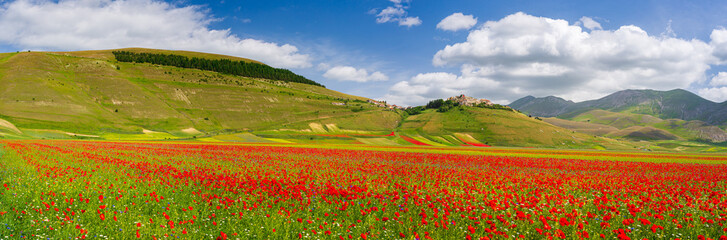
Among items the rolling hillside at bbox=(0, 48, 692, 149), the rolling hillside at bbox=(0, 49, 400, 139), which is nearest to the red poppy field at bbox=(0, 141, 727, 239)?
the rolling hillside at bbox=(0, 48, 692, 149)

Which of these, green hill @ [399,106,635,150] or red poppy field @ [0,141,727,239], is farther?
green hill @ [399,106,635,150]

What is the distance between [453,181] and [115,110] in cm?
16307

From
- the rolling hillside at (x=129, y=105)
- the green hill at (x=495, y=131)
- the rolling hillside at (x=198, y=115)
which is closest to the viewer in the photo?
the rolling hillside at (x=129, y=105)

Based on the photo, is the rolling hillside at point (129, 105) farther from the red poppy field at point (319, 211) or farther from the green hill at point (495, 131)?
the red poppy field at point (319, 211)

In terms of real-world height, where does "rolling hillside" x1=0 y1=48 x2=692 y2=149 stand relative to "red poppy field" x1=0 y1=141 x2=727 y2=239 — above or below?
above

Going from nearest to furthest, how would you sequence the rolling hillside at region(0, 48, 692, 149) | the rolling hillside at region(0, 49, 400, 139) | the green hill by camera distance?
the rolling hillside at region(0, 49, 400, 139), the rolling hillside at region(0, 48, 692, 149), the green hill

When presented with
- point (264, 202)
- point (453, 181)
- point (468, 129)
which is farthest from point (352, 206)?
point (468, 129)

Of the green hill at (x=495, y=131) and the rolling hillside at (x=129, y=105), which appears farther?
the green hill at (x=495, y=131)

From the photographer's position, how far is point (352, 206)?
40.6 feet

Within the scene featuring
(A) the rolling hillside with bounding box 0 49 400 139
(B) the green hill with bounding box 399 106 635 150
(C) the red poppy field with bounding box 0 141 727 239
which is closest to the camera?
(C) the red poppy field with bounding box 0 141 727 239

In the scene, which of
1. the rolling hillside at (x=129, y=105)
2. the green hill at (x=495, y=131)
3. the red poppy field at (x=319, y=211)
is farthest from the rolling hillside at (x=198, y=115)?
the red poppy field at (x=319, y=211)

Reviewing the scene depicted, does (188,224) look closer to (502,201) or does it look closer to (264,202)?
(264,202)

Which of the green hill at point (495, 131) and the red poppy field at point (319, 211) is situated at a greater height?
the green hill at point (495, 131)

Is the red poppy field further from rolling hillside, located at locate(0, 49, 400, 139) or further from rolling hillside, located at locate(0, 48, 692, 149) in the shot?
rolling hillside, located at locate(0, 49, 400, 139)
